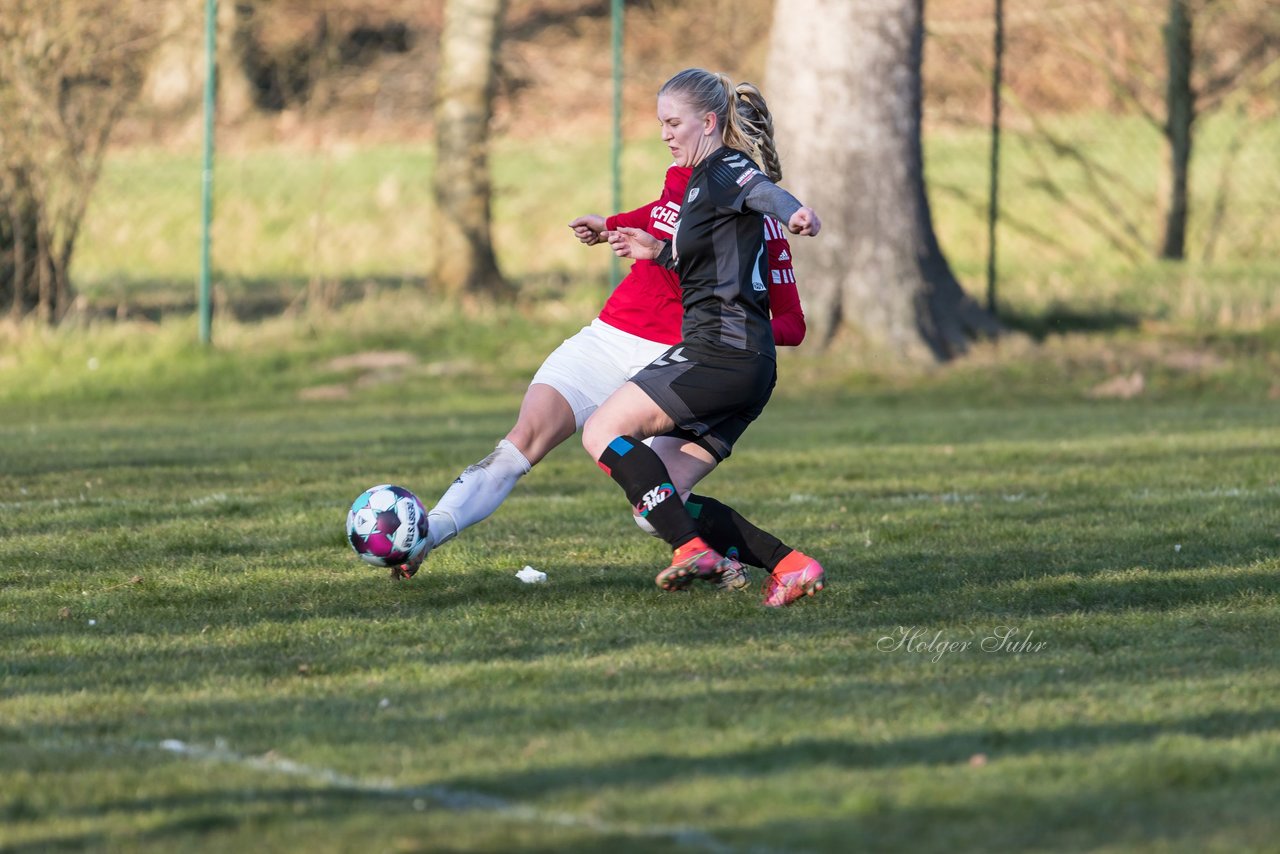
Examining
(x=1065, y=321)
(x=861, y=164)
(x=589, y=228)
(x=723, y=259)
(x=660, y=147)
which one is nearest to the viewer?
(x=723, y=259)

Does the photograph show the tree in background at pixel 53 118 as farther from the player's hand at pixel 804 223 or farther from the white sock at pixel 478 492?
the player's hand at pixel 804 223

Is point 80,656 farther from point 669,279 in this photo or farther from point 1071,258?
point 1071,258

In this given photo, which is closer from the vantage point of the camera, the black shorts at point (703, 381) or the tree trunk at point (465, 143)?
the black shorts at point (703, 381)

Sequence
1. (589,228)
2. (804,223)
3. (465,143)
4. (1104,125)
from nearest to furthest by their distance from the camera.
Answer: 1. (804,223)
2. (589,228)
3. (465,143)
4. (1104,125)

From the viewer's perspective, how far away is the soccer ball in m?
5.83

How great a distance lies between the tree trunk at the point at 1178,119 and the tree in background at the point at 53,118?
35.1 feet

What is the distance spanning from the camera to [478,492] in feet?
19.8

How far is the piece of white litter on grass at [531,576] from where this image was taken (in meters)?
6.37

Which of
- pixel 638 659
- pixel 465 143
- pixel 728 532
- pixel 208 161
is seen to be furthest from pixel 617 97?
pixel 638 659

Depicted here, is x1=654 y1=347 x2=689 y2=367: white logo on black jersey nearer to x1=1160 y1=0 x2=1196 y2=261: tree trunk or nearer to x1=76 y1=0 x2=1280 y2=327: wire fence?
x1=76 y1=0 x2=1280 y2=327: wire fence

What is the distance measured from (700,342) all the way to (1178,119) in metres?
15.4

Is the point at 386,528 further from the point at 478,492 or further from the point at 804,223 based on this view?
the point at 804,223

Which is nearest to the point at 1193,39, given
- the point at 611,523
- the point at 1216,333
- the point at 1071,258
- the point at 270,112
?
the point at 1071,258

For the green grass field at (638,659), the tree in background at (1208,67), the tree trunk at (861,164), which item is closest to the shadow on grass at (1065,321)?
the tree trunk at (861,164)
